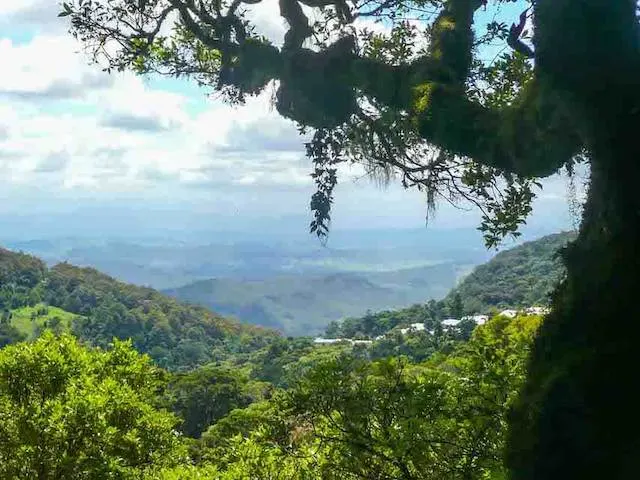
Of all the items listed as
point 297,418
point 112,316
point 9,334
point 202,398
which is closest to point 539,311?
point 297,418

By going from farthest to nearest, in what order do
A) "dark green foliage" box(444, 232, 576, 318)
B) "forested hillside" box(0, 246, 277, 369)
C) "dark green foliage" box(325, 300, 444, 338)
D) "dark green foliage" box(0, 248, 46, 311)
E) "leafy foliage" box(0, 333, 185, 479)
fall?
"dark green foliage" box(0, 248, 46, 311) → "dark green foliage" box(325, 300, 444, 338) → "forested hillside" box(0, 246, 277, 369) → "dark green foliage" box(444, 232, 576, 318) → "leafy foliage" box(0, 333, 185, 479)

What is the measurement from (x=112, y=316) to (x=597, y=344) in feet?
392

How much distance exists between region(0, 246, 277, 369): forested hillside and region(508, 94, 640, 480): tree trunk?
103643 mm

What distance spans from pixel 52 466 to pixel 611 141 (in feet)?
20.6

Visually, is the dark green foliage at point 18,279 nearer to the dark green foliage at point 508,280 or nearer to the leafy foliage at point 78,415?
the dark green foliage at point 508,280

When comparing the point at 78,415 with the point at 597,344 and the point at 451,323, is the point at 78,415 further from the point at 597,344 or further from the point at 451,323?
the point at 451,323

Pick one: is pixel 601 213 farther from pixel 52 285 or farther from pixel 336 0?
pixel 52 285

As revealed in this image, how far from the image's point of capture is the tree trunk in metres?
3.07

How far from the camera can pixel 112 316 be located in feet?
380

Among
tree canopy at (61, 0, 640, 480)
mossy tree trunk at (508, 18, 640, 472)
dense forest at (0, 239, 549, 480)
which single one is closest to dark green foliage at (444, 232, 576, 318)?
dense forest at (0, 239, 549, 480)

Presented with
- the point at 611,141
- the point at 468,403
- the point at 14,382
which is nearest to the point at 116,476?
the point at 14,382

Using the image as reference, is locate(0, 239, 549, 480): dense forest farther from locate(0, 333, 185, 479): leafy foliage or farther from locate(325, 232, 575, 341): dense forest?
locate(325, 232, 575, 341): dense forest

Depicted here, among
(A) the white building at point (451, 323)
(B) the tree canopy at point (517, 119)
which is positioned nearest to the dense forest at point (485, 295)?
(A) the white building at point (451, 323)

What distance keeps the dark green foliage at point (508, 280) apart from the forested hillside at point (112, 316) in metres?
40.1
